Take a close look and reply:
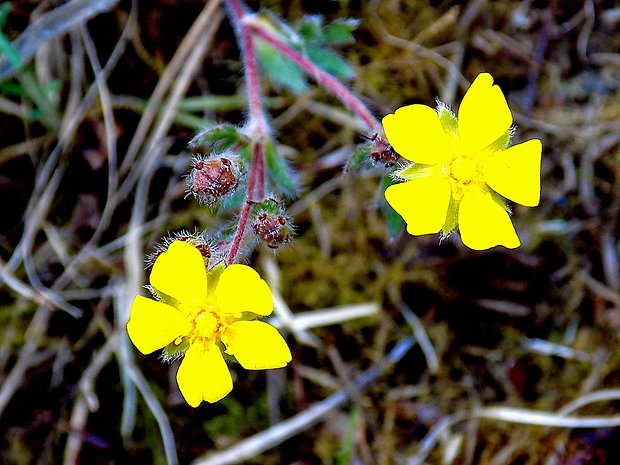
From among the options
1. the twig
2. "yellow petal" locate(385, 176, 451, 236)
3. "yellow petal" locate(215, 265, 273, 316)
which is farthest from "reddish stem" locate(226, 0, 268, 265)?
the twig

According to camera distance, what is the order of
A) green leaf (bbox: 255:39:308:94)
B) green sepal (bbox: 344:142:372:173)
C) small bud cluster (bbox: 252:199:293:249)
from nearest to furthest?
1. small bud cluster (bbox: 252:199:293:249)
2. green sepal (bbox: 344:142:372:173)
3. green leaf (bbox: 255:39:308:94)

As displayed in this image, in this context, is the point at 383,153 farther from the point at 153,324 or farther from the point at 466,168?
the point at 153,324

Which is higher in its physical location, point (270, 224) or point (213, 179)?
point (213, 179)

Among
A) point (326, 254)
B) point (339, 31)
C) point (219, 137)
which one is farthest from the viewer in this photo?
point (326, 254)

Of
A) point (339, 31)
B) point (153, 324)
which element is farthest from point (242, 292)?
point (339, 31)

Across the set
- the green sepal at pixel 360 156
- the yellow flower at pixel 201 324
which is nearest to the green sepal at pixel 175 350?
the yellow flower at pixel 201 324

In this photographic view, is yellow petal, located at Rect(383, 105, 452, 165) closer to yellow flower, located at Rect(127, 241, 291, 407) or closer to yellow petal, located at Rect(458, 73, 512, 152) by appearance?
yellow petal, located at Rect(458, 73, 512, 152)
